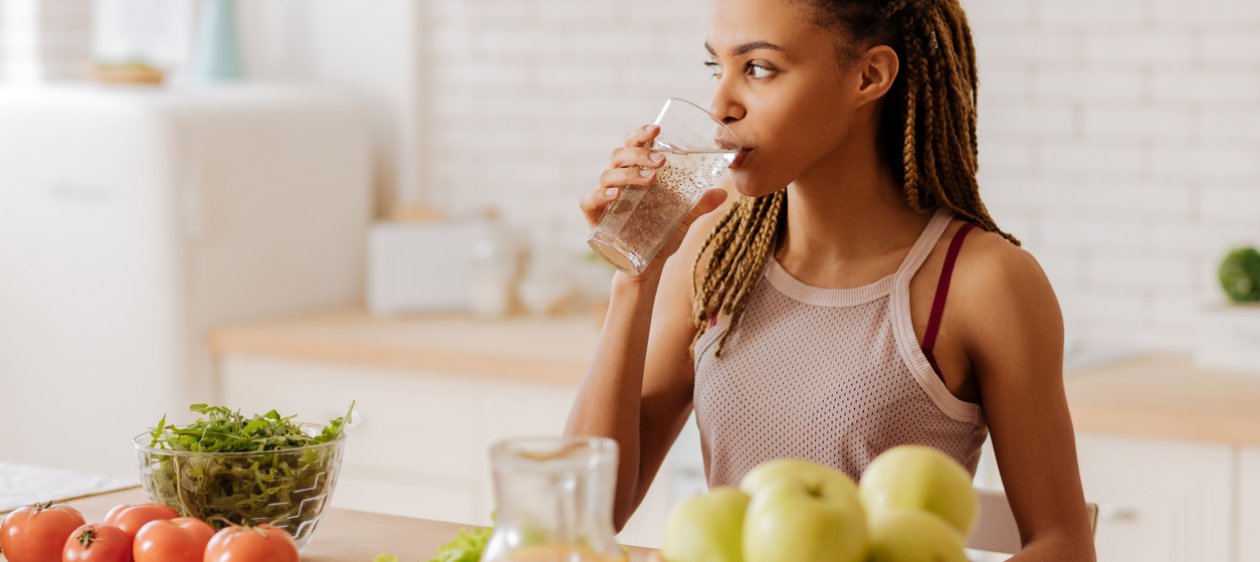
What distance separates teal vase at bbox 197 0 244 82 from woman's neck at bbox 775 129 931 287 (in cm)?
253

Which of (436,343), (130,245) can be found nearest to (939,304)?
(436,343)

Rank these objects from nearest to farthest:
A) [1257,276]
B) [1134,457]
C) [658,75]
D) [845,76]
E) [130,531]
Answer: [130,531], [845,76], [1134,457], [1257,276], [658,75]

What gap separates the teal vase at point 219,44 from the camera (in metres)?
4.04

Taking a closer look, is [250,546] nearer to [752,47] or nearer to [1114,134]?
[752,47]

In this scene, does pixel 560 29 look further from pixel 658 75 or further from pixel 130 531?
pixel 130 531

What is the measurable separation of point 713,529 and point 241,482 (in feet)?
1.92

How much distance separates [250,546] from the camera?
1292 mm

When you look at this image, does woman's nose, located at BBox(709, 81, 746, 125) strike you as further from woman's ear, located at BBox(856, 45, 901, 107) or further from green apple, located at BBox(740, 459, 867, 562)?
green apple, located at BBox(740, 459, 867, 562)

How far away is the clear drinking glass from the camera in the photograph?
5.34 feet

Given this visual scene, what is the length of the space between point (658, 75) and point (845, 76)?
6.58ft

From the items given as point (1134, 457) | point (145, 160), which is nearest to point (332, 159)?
point (145, 160)

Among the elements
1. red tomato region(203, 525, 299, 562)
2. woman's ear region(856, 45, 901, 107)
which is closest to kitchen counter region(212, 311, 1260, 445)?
woman's ear region(856, 45, 901, 107)

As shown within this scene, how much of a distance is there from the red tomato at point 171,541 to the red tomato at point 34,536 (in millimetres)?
113

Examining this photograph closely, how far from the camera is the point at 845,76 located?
174cm
